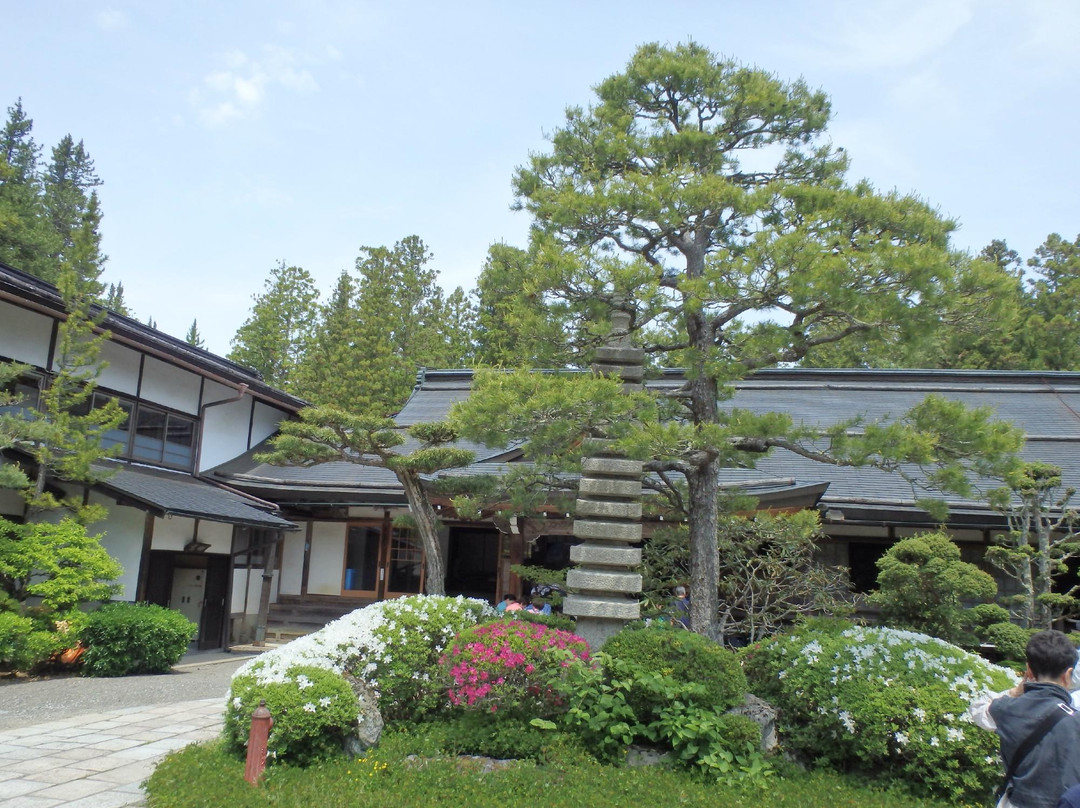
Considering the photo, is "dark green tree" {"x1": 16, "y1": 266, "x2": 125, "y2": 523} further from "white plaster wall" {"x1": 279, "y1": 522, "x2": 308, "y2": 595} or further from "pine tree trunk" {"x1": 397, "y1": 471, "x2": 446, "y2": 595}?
"white plaster wall" {"x1": 279, "y1": 522, "x2": 308, "y2": 595}

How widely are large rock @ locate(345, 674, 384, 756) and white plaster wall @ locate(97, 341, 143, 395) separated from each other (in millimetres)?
9831

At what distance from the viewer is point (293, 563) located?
16.2m

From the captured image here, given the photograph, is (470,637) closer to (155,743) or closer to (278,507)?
(155,743)

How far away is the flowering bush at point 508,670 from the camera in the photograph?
618 centimetres

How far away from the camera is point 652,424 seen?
649cm

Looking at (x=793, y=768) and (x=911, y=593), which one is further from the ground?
(x=911, y=593)

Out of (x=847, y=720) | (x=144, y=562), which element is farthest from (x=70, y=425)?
(x=847, y=720)

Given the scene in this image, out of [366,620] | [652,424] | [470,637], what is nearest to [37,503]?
[366,620]

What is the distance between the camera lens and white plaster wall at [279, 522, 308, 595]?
16.1 m

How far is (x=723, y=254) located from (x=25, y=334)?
35.8 ft

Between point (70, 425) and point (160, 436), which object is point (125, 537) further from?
point (70, 425)

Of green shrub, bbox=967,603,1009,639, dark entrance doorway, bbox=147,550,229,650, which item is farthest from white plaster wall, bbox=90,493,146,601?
green shrub, bbox=967,603,1009,639

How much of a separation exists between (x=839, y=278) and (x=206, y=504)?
11059mm

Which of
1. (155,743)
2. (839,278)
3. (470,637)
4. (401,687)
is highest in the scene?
(839,278)
